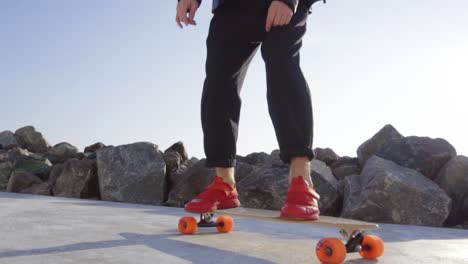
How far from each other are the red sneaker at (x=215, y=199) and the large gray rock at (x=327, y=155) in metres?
4.54

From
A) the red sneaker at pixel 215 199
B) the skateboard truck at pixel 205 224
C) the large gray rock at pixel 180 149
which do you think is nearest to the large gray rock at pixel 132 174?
the large gray rock at pixel 180 149

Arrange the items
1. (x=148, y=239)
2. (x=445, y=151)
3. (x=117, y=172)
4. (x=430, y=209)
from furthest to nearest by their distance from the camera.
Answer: (x=117, y=172), (x=445, y=151), (x=430, y=209), (x=148, y=239)

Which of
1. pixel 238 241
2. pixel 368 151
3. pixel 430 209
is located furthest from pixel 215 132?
pixel 368 151

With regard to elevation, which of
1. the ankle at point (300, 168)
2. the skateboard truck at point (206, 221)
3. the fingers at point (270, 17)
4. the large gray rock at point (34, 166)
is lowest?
the large gray rock at point (34, 166)

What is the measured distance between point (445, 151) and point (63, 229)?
445 cm

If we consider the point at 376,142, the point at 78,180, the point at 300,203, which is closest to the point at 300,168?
the point at 300,203

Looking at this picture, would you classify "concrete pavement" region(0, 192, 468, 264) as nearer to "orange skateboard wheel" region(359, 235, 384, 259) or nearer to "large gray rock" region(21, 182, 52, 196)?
"orange skateboard wheel" region(359, 235, 384, 259)

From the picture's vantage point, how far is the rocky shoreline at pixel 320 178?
15.7 ft

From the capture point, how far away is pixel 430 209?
477cm

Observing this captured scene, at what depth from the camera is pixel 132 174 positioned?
19.9 ft

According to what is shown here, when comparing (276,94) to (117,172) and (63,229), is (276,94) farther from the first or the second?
(117,172)

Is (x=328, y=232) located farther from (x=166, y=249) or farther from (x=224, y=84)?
(x=166, y=249)

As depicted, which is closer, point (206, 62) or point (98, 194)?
point (206, 62)

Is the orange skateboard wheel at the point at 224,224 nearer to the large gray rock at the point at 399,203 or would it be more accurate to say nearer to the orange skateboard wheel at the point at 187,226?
the orange skateboard wheel at the point at 187,226
